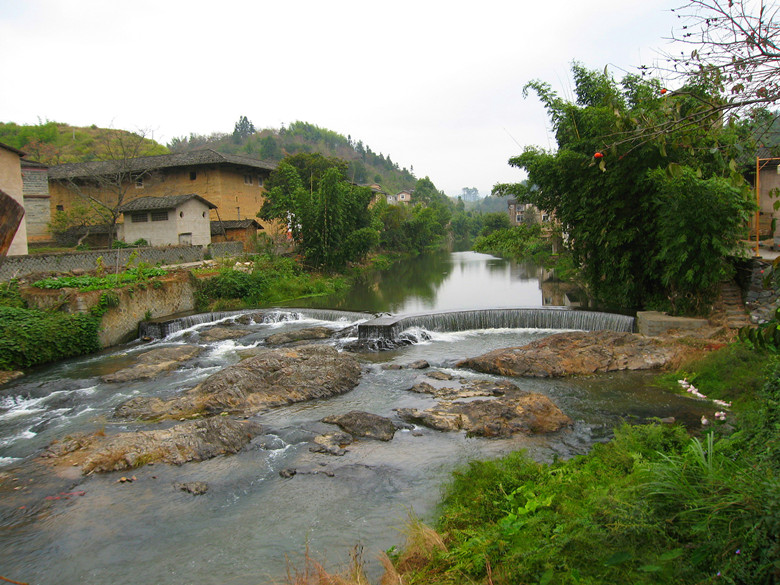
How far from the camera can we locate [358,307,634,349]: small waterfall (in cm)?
1491

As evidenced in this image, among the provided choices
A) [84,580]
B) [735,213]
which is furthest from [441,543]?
[735,213]

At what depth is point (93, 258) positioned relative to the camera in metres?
20.1

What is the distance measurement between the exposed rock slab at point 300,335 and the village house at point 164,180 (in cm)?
2092

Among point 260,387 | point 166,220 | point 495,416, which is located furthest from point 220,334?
point 166,220

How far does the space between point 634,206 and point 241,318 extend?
13.4m

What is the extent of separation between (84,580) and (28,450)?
14.0ft

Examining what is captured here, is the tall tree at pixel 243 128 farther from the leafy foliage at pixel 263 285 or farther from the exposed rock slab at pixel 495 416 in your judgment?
the exposed rock slab at pixel 495 416

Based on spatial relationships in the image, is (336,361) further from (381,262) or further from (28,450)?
(381,262)

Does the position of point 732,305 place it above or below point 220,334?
above

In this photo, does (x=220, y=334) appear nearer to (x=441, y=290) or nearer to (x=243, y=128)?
(x=441, y=290)

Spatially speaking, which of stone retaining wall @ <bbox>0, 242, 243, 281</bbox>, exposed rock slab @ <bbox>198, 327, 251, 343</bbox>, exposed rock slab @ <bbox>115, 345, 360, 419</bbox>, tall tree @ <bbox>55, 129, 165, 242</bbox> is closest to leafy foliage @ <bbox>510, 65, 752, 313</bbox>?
exposed rock slab @ <bbox>115, 345, 360, 419</bbox>

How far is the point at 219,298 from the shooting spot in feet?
72.0

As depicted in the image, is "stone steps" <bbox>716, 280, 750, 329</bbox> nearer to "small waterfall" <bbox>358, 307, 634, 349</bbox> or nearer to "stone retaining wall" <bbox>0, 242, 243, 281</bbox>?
"small waterfall" <bbox>358, 307, 634, 349</bbox>

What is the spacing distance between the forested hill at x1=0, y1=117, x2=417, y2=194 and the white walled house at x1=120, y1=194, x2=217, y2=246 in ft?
50.9
